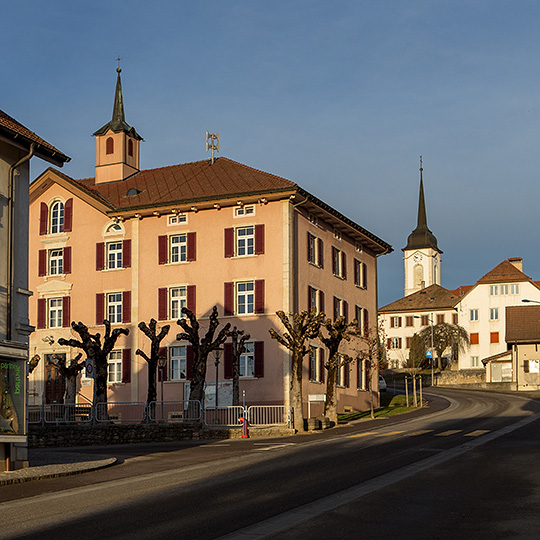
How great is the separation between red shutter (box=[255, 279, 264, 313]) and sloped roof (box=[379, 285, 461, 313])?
6292cm

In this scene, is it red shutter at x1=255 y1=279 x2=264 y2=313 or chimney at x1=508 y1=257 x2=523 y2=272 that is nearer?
red shutter at x1=255 y1=279 x2=264 y2=313

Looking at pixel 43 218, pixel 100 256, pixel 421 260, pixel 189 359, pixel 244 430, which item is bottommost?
pixel 244 430

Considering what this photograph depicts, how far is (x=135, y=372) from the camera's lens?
4791 centimetres

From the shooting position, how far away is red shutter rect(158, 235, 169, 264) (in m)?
48.4

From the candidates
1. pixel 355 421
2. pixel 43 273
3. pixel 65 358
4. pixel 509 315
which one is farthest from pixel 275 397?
pixel 509 315

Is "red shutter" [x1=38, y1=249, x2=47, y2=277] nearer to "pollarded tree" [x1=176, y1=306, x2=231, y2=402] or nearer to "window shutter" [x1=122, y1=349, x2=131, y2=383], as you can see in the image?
"window shutter" [x1=122, y1=349, x2=131, y2=383]

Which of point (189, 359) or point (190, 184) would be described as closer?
point (189, 359)

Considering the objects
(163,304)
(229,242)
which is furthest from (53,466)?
(163,304)

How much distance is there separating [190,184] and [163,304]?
681cm

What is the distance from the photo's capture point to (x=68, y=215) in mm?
51281

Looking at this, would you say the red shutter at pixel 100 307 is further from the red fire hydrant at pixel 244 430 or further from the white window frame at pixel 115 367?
the red fire hydrant at pixel 244 430

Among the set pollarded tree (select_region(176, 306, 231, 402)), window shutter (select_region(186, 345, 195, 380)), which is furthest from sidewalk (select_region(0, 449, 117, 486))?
window shutter (select_region(186, 345, 195, 380))

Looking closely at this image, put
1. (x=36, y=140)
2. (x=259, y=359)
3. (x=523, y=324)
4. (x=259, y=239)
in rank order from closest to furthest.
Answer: (x=36, y=140)
(x=259, y=359)
(x=259, y=239)
(x=523, y=324)

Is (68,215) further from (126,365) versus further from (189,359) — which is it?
(189,359)
